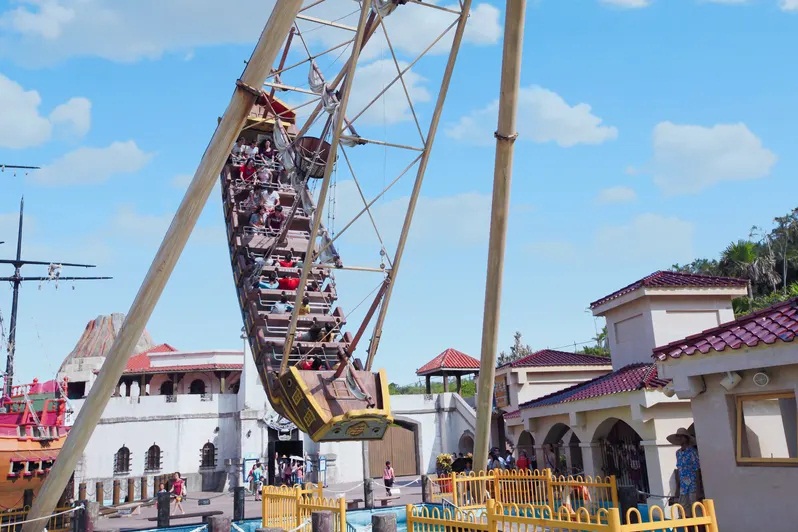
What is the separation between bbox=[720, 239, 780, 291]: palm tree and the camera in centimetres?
3828

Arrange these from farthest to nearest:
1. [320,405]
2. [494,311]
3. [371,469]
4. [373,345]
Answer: [371,469]
[373,345]
[320,405]
[494,311]

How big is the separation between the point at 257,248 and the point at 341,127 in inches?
244

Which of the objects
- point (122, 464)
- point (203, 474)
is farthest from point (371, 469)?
point (122, 464)

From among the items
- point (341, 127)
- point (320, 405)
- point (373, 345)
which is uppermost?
point (341, 127)

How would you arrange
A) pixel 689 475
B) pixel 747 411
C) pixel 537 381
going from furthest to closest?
1. pixel 537 381
2. pixel 689 475
3. pixel 747 411

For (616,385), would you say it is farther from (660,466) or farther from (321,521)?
(321,521)

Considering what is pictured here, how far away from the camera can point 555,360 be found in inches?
1125

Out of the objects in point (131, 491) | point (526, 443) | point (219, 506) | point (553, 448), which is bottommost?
point (219, 506)

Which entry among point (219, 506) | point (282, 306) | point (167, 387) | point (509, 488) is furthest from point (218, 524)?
point (167, 387)

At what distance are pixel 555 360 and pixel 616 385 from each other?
11.4 metres

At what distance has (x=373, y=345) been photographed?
45.3 ft

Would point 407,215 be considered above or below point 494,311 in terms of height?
above

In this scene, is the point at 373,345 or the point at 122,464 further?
the point at 122,464

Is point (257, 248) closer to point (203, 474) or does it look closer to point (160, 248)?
point (160, 248)
